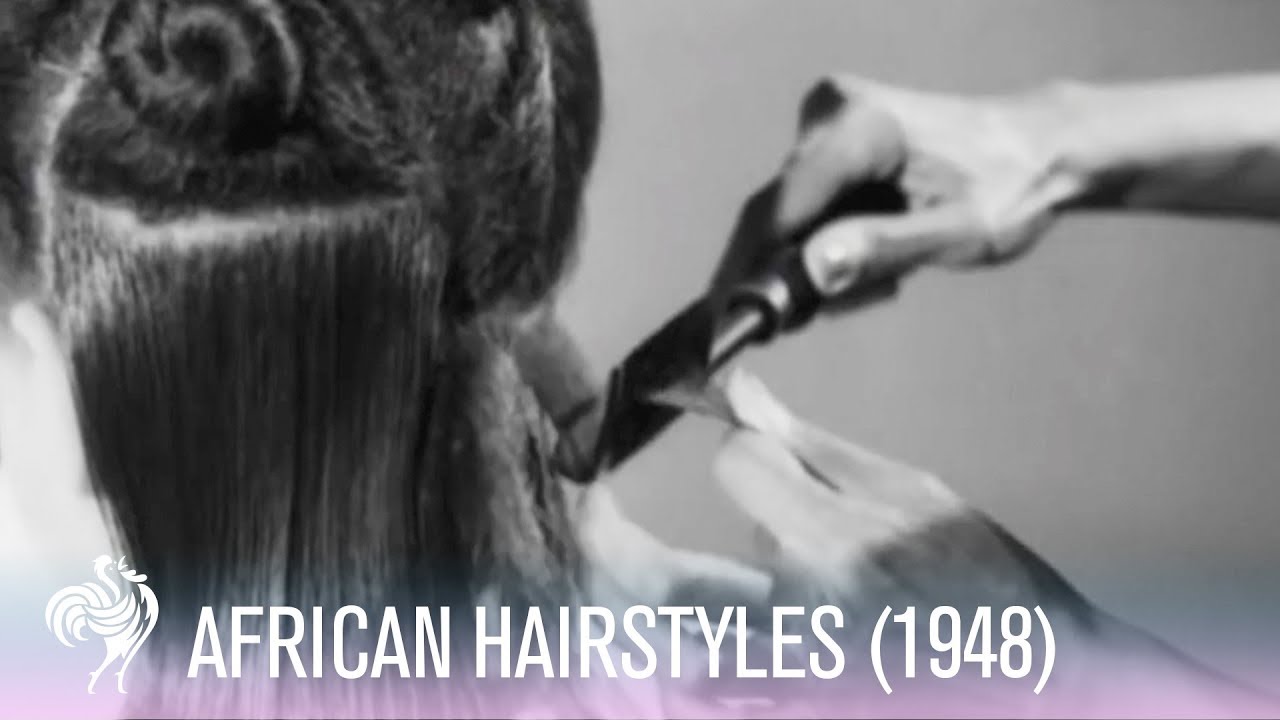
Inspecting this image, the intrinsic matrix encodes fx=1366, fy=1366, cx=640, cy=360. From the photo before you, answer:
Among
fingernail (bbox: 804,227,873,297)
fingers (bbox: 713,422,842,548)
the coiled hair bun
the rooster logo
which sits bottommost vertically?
the rooster logo

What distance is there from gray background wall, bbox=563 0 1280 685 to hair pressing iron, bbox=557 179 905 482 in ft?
0.06

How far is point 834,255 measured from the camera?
1174 millimetres

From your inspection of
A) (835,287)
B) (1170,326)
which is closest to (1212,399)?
(1170,326)

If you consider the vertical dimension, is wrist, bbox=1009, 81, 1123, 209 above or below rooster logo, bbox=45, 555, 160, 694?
above

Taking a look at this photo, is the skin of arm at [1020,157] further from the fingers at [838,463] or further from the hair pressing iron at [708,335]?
the fingers at [838,463]

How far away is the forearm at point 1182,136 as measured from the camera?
1.21 metres

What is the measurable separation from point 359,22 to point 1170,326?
2.48ft

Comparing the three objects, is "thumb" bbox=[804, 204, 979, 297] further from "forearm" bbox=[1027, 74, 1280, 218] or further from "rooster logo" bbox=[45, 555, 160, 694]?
"rooster logo" bbox=[45, 555, 160, 694]

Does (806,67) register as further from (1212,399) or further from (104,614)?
(104,614)

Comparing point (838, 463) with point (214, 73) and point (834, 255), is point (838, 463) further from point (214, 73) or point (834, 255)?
point (214, 73)

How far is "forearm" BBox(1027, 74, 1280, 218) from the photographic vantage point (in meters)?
1.21

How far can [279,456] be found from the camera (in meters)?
1.17

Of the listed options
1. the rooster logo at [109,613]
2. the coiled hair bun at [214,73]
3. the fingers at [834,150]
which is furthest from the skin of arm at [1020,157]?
the rooster logo at [109,613]

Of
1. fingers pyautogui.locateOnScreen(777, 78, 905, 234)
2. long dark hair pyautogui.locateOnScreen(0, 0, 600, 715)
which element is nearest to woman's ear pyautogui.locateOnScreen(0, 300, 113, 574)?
long dark hair pyautogui.locateOnScreen(0, 0, 600, 715)
